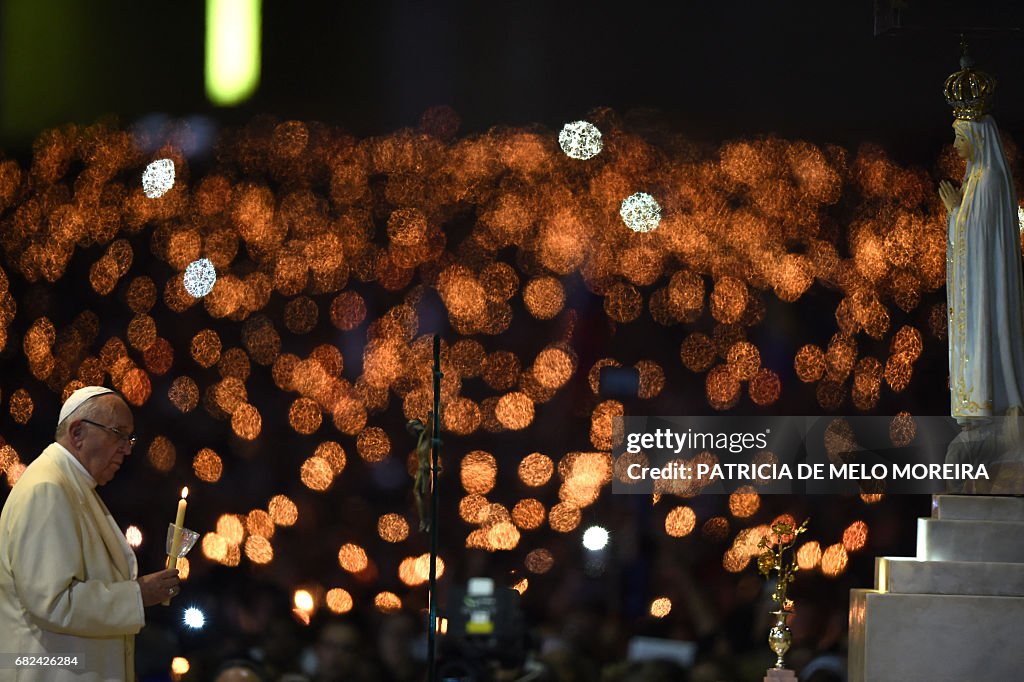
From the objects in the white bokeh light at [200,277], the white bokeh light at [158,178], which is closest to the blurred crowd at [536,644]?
the white bokeh light at [200,277]

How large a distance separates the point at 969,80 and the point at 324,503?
2843 mm

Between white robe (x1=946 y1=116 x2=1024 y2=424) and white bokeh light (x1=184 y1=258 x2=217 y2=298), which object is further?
white bokeh light (x1=184 y1=258 x2=217 y2=298)

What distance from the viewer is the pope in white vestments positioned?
2.48m

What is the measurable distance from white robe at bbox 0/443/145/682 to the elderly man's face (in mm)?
Result: 38

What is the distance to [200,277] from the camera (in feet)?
16.3

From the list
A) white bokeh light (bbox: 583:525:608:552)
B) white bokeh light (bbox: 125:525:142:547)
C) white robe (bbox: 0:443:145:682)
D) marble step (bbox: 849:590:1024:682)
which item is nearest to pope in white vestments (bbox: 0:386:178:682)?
white robe (bbox: 0:443:145:682)

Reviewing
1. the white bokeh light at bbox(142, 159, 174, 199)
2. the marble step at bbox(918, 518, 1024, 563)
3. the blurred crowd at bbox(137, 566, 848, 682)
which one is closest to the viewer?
the marble step at bbox(918, 518, 1024, 563)

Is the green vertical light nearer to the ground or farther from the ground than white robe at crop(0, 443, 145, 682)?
farther from the ground

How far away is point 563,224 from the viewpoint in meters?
4.94

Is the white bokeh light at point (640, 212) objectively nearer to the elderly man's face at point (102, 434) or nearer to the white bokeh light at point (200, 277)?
the white bokeh light at point (200, 277)

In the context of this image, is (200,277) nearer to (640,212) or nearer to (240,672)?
(240,672)

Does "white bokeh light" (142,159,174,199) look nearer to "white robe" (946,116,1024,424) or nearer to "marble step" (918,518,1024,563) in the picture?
"white robe" (946,116,1024,424)

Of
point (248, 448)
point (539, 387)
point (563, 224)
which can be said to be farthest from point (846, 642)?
point (248, 448)

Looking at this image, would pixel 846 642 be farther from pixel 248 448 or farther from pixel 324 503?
pixel 248 448
